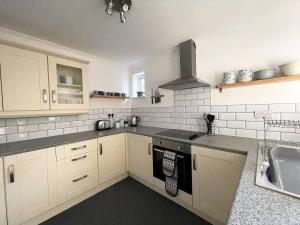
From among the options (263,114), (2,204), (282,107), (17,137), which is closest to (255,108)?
(263,114)

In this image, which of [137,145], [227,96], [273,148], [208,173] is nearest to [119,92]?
[137,145]

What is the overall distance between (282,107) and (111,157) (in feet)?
7.15

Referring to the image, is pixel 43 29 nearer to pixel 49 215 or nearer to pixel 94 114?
pixel 94 114

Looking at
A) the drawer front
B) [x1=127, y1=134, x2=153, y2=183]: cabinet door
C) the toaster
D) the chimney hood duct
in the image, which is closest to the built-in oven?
[x1=127, y1=134, x2=153, y2=183]: cabinet door

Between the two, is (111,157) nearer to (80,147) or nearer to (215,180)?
(80,147)

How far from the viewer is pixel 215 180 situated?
4.70ft

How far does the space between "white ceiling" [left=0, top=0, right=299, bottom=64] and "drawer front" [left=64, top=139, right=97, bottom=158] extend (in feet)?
4.51

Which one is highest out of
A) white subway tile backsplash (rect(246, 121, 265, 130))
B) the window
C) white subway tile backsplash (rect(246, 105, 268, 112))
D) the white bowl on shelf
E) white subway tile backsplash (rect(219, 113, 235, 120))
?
the window

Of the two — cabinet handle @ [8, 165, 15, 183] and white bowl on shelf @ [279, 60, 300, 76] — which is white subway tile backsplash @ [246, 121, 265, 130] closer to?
white bowl on shelf @ [279, 60, 300, 76]

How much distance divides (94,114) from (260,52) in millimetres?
2472

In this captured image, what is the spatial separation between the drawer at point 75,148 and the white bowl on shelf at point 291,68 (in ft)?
7.36

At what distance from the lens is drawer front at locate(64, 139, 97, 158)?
1.75 meters

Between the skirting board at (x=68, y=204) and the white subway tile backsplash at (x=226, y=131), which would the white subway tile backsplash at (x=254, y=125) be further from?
the skirting board at (x=68, y=204)

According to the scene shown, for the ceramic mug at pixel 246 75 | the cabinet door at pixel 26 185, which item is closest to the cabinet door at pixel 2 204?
the cabinet door at pixel 26 185
